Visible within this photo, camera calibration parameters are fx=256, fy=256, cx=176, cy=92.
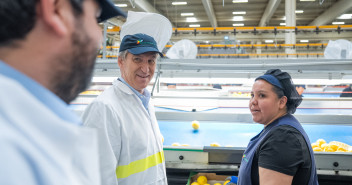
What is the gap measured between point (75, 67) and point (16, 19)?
129mm

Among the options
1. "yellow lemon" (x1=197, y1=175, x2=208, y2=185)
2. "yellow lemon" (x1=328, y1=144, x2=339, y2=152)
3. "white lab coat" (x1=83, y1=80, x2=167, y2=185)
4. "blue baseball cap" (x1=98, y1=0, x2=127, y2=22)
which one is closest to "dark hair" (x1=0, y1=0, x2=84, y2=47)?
"blue baseball cap" (x1=98, y1=0, x2=127, y2=22)

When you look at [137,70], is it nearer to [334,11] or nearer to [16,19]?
[16,19]

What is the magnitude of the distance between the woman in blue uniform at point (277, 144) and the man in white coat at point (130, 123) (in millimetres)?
637

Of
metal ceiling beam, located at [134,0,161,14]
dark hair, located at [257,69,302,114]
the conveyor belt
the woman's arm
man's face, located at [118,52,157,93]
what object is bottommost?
the conveyor belt

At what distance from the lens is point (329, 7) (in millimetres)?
14609

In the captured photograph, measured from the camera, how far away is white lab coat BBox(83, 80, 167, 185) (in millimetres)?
1428

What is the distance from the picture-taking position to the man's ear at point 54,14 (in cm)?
45

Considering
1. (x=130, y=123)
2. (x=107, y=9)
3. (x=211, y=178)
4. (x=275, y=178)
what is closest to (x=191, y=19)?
(x=211, y=178)

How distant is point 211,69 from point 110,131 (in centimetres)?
147

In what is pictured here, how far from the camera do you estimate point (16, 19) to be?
0.43 m

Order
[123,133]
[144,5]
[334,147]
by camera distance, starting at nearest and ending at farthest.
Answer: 1. [123,133]
2. [334,147]
3. [144,5]

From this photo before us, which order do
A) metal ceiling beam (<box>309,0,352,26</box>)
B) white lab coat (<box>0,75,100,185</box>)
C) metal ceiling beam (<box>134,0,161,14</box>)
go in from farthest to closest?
metal ceiling beam (<box>309,0,352,26</box>) → metal ceiling beam (<box>134,0,161,14</box>) → white lab coat (<box>0,75,100,185</box>)

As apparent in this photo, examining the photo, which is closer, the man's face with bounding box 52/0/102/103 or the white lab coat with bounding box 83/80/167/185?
the man's face with bounding box 52/0/102/103

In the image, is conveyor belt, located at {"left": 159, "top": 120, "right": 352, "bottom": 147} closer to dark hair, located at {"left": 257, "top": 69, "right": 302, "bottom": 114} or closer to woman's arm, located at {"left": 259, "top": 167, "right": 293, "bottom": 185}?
dark hair, located at {"left": 257, "top": 69, "right": 302, "bottom": 114}
